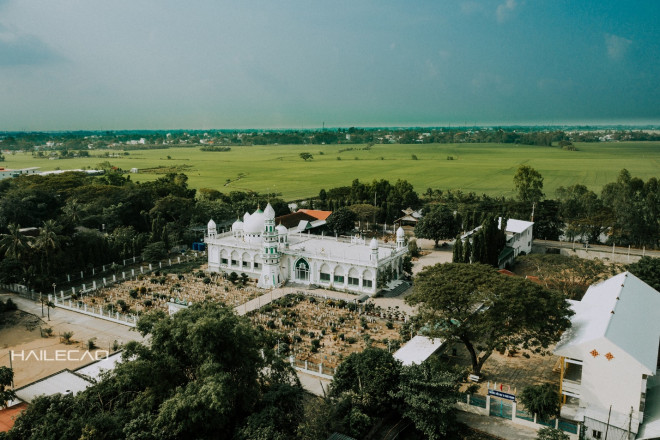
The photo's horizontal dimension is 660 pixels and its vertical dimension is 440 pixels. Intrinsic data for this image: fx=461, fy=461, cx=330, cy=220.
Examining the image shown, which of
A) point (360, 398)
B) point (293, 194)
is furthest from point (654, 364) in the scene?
point (293, 194)

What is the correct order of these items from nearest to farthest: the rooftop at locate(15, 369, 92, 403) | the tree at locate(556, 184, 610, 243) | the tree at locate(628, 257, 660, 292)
Result: the rooftop at locate(15, 369, 92, 403) < the tree at locate(628, 257, 660, 292) < the tree at locate(556, 184, 610, 243)

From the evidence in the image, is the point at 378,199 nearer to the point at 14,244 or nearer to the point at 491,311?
the point at 14,244

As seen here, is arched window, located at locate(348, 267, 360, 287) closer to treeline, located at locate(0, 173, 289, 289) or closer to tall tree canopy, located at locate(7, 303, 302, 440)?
A: tall tree canopy, located at locate(7, 303, 302, 440)

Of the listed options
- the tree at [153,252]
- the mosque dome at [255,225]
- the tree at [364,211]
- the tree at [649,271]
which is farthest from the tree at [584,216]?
the tree at [153,252]

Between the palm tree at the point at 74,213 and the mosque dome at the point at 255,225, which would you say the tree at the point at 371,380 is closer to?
the mosque dome at the point at 255,225

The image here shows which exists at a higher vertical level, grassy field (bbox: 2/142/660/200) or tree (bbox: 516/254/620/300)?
grassy field (bbox: 2/142/660/200)

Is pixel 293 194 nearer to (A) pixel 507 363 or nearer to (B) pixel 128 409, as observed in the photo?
(A) pixel 507 363
